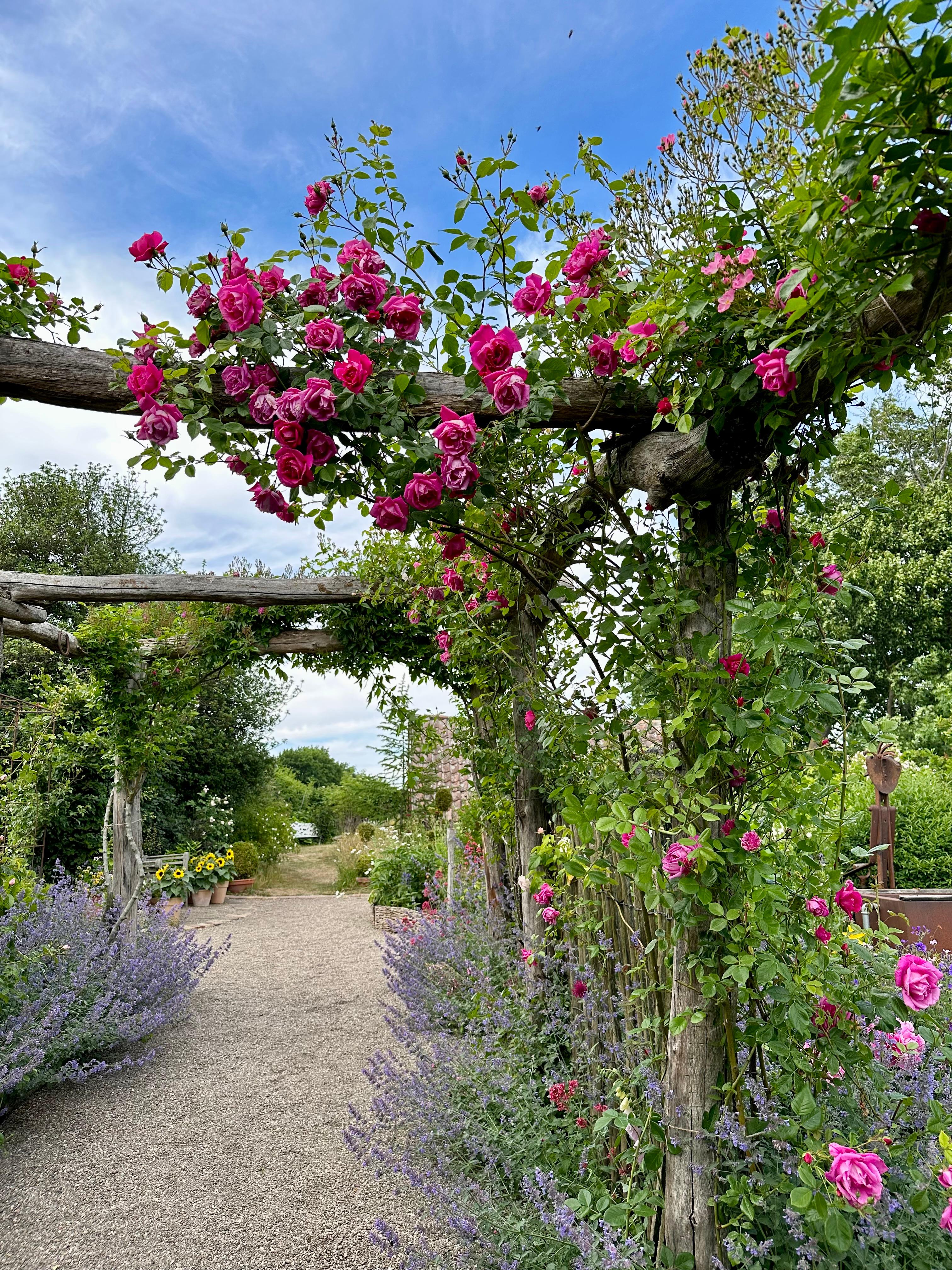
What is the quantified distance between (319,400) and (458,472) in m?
0.33

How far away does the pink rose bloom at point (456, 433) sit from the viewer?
1650mm

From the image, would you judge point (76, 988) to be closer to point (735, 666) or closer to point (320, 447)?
point (320, 447)

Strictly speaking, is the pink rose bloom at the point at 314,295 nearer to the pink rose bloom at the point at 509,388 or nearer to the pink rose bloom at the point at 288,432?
the pink rose bloom at the point at 288,432

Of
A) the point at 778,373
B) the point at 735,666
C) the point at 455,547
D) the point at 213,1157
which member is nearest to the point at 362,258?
the point at 455,547

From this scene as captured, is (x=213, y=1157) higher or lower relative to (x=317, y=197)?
lower

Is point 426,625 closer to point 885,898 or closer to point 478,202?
point 885,898

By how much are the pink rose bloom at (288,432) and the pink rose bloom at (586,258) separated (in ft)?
2.46

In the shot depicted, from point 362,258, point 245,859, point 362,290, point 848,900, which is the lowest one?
point 245,859

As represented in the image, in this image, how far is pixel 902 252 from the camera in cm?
125

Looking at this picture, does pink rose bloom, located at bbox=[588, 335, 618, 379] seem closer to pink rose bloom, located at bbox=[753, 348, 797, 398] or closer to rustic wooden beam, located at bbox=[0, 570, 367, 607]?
pink rose bloom, located at bbox=[753, 348, 797, 398]

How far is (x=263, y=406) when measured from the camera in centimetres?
172

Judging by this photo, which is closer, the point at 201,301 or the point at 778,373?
the point at 778,373

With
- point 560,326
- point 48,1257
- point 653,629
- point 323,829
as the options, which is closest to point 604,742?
point 653,629

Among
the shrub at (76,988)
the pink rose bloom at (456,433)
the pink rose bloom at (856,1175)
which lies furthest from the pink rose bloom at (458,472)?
the shrub at (76,988)
